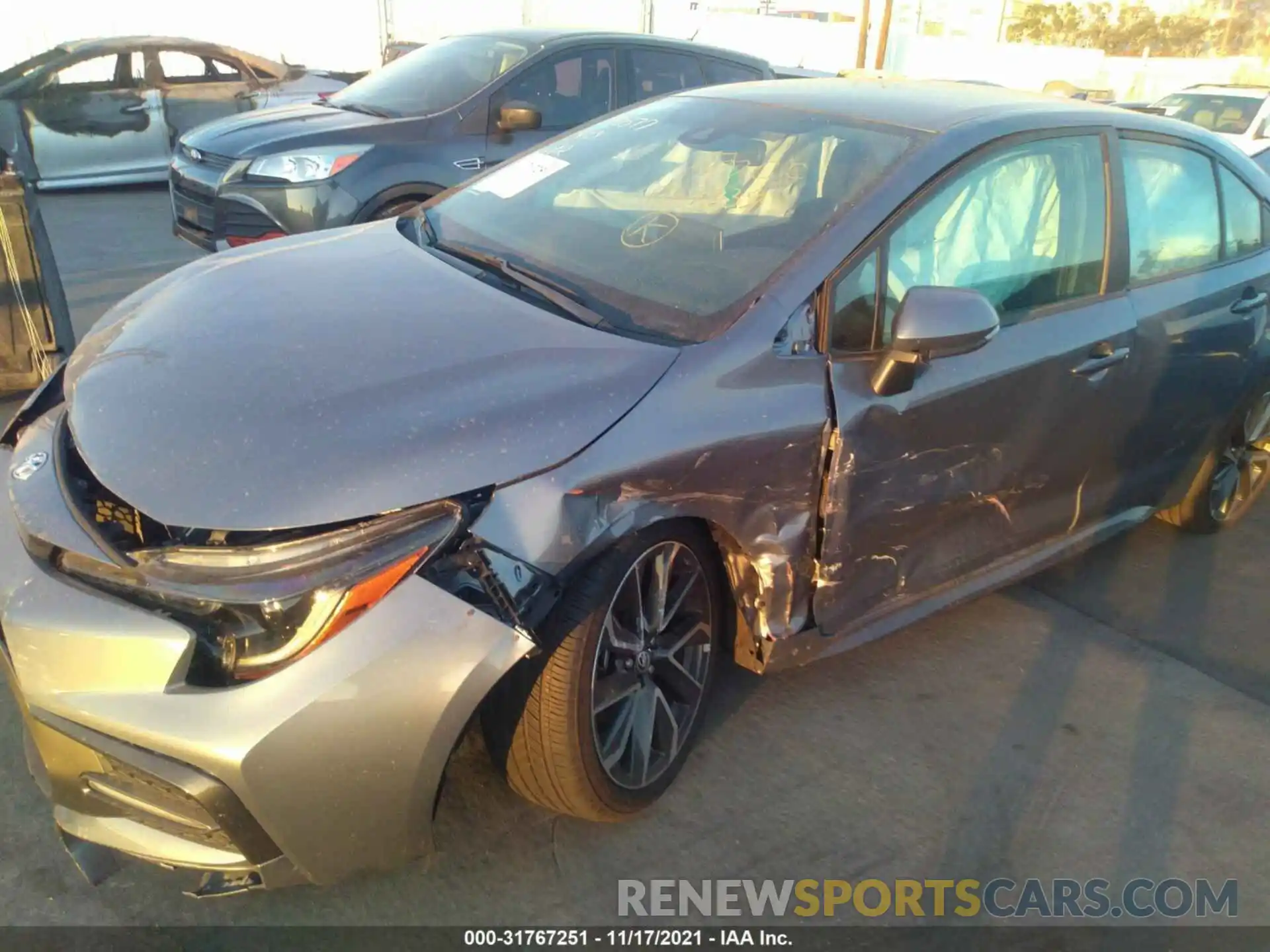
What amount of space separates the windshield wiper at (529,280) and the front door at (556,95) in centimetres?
372

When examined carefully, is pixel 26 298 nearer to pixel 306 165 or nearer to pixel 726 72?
pixel 306 165

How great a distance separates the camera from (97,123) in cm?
1055

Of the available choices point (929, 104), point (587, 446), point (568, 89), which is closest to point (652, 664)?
point (587, 446)

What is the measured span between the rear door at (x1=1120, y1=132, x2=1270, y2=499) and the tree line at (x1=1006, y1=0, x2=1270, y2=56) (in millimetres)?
40559

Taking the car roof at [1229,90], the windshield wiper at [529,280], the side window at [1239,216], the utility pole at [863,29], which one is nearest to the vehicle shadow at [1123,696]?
the side window at [1239,216]

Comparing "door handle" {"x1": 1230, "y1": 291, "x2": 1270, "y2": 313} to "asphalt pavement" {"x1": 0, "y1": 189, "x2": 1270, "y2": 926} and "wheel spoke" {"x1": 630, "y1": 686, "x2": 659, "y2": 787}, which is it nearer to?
"asphalt pavement" {"x1": 0, "y1": 189, "x2": 1270, "y2": 926}

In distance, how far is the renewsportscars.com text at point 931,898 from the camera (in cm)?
255

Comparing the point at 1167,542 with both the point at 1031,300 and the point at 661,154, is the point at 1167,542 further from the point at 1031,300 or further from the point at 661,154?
the point at 661,154

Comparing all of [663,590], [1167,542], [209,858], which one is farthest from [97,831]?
[1167,542]

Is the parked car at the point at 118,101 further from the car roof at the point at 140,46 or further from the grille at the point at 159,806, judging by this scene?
the grille at the point at 159,806

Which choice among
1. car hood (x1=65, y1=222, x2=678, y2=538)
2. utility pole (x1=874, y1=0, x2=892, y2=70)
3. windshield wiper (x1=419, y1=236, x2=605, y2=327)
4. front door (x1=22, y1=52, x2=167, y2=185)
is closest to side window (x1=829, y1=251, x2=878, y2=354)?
car hood (x1=65, y1=222, x2=678, y2=538)

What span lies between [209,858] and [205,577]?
559 millimetres

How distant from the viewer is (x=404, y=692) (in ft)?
6.78

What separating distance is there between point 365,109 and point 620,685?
546 cm
